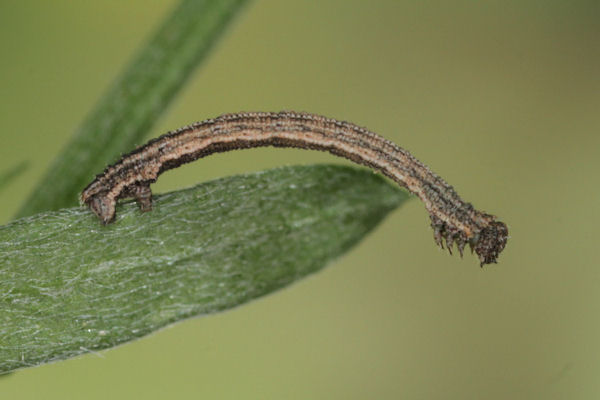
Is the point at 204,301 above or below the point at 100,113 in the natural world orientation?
below

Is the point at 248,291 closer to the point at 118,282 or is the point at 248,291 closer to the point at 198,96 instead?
the point at 118,282

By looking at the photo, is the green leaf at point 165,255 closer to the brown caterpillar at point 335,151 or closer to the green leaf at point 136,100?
the brown caterpillar at point 335,151

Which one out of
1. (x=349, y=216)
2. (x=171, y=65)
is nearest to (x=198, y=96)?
(x=171, y=65)

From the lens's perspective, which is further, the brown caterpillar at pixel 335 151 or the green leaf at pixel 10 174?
the brown caterpillar at pixel 335 151

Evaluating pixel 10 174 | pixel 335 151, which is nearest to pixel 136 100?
pixel 10 174

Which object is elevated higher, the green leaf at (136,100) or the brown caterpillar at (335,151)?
the green leaf at (136,100)

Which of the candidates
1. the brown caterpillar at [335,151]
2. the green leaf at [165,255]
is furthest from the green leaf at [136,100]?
the green leaf at [165,255]

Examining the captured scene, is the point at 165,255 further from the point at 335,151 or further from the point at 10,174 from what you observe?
the point at 335,151
